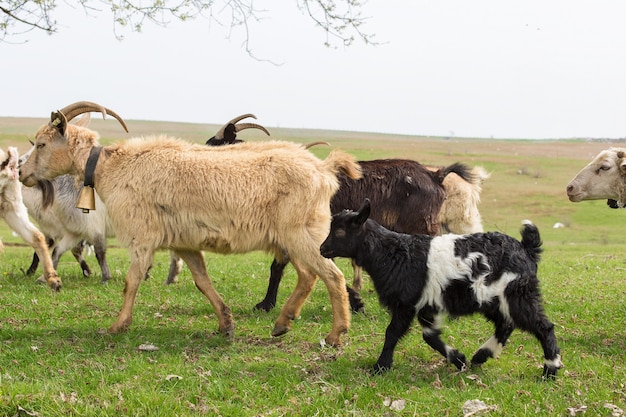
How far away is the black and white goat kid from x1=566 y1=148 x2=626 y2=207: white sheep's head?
8.94 ft

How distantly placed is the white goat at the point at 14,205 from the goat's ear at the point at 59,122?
2646 mm

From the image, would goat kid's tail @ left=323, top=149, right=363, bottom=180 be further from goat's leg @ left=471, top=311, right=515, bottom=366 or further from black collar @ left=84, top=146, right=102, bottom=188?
black collar @ left=84, top=146, right=102, bottom=188

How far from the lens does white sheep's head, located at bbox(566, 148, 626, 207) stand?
8.23m

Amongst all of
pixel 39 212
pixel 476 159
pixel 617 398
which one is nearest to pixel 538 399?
pixel 617 398

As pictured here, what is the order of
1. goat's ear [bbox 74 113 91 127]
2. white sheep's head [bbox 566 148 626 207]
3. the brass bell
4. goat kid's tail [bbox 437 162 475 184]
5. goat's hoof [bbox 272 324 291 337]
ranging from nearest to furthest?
goat's hoof [bbox 272 324 291 337] < the brass bell < white sheep's head [bbox 566 148 626 207] < goat kid's tail [bbox 437 162 475 184] < goat's ear [bbox 74 113 91 127]

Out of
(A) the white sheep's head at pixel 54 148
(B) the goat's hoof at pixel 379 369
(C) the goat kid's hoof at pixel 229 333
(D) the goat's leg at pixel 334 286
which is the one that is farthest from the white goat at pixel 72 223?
(B) the goat's hoof at pixel 379 369

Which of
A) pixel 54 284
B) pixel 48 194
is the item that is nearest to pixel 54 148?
pixel 54 284

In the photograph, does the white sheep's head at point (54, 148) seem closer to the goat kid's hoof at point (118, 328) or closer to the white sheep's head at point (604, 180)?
the goat kid's hoof at point (118, 328)

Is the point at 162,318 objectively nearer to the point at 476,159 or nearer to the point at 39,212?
the point at 39,212

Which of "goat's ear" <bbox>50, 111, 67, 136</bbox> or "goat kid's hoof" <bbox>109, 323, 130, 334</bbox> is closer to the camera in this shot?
"goat kid's hoof" <bbox>109, 323, 130, 334</bbox>

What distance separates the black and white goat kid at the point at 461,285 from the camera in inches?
230

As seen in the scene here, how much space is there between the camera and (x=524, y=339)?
23.4 feet

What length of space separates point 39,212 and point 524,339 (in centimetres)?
814

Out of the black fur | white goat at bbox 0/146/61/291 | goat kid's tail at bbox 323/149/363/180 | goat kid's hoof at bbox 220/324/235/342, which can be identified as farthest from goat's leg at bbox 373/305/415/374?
white goat at bbox 0/146/61/291
